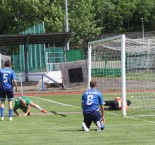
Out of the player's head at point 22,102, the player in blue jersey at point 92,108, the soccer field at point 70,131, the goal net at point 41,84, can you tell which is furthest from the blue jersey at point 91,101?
the goal net at point 41,84

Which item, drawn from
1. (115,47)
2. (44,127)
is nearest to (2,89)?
(44,127)

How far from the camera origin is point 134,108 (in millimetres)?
21328

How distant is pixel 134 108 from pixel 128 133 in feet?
25.7

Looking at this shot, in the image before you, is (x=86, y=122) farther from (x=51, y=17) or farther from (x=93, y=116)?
(x=51, y=17)

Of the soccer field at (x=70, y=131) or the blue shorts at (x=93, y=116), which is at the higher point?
the blue shorts at (x=93, y=116)

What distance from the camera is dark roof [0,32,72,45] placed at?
3950cm

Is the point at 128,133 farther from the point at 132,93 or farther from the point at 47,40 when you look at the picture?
the point at 47,40

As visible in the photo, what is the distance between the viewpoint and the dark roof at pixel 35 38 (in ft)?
130

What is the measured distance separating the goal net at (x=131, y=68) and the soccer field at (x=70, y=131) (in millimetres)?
2853

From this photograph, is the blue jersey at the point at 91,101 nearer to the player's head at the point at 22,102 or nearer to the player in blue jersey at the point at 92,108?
the player in blue jersey at the point at 92,108

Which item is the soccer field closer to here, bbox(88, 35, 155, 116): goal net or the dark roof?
bbox(88, 35, 155, 116): goal net

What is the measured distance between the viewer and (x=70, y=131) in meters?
14.2

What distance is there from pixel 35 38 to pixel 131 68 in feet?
60.4

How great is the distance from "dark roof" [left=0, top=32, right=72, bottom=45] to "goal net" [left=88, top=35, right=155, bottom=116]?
11151 mm
